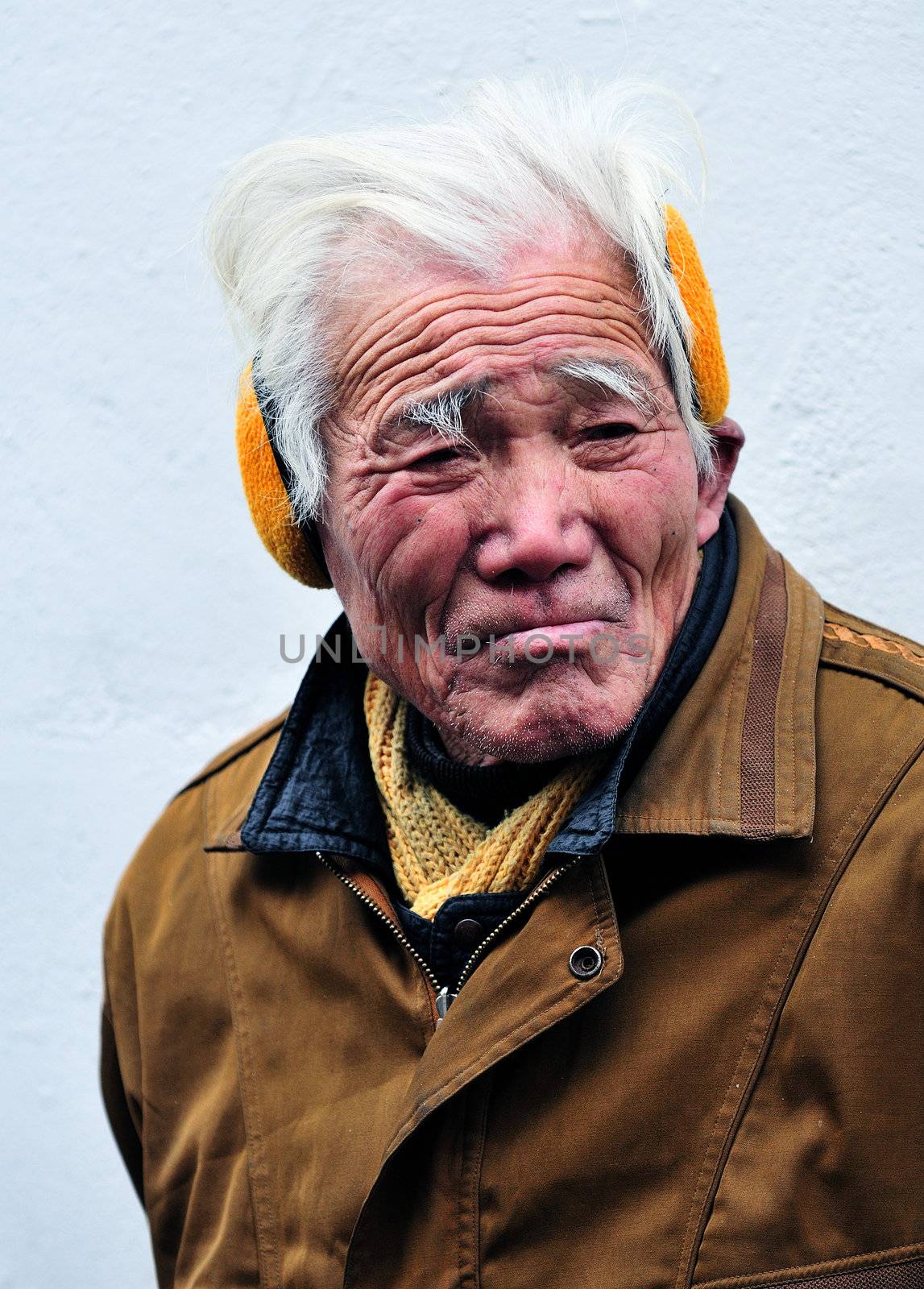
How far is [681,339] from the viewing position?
5.97ft

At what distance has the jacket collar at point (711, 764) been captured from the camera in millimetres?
1666

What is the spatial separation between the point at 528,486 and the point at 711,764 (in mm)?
451

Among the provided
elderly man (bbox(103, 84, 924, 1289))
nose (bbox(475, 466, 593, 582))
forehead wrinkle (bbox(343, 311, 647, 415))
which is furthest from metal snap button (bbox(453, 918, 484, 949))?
forehead wrinkle (bbox(343, 311, 647, 415))

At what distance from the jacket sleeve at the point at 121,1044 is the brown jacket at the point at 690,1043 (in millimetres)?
501

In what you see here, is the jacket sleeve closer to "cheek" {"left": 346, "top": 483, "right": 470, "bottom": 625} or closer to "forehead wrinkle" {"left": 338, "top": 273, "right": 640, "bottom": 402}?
"cheek" {"left": 346, "top": 483, "right": 470, "bottom": 625}

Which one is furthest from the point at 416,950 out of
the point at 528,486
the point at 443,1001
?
the point at 528,486

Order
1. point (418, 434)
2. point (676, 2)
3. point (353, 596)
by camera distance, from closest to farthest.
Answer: point (418, 434)
point (353, 596)
point (676, 2)

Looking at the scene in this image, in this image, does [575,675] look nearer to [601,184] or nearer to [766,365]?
[601,184]

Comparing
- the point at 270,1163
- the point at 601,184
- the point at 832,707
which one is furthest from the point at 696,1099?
the point at 601,184

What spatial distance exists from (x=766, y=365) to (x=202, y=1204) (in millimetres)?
1776

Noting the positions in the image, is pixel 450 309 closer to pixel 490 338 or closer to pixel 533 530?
pixel 490 338

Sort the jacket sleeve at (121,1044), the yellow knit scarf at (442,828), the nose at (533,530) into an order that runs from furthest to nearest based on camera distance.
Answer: the jacket sleeve at (121,1044) → the yellow knit scarf at (442,828) → the nose at (533,530)

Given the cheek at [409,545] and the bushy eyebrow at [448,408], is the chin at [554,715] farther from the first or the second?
the bushy eyebrow at [448,408]

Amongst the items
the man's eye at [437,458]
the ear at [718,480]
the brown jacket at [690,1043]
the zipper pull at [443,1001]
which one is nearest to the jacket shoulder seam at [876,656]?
the brown jacket at [690,1043]
